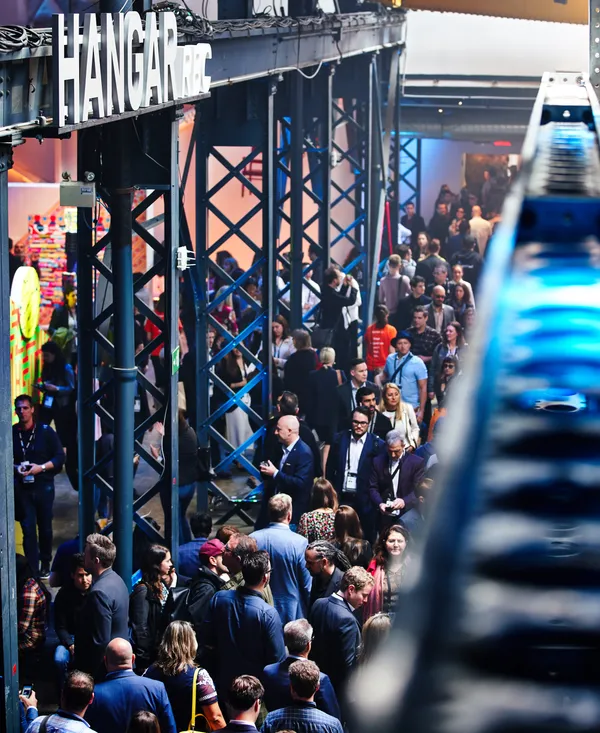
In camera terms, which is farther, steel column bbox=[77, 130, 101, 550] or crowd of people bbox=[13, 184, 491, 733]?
steel column bbox=[77, 130, 101, 550]

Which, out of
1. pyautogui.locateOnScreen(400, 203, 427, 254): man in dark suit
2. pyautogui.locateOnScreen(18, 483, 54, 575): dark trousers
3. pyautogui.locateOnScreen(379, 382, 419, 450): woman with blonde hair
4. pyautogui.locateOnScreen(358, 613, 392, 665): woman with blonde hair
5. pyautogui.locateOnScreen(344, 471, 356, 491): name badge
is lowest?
pyautogui.locateOnScreen(18, 483, 54, 575): dark trousers

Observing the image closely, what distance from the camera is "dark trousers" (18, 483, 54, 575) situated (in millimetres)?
12188

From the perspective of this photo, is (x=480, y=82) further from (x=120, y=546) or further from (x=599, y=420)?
(x=599, y=420)

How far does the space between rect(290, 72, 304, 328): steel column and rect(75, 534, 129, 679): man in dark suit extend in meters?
8.54

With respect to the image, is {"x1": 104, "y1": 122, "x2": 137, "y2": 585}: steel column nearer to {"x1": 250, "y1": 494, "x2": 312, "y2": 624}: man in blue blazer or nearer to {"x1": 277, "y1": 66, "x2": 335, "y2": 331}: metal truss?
{"x1": 250, "y1": 494, "x2": 312, "y2": 624}: man in blue blazer

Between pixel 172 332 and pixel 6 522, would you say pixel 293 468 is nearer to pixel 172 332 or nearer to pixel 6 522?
pixel 172 332

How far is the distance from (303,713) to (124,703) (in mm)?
1025

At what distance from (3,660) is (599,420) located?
5229 mm

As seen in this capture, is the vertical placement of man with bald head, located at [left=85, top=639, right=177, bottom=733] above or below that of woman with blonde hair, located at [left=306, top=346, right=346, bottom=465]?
below

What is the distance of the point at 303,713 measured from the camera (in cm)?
652

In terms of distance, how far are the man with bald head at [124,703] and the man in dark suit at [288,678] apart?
1.92 ft

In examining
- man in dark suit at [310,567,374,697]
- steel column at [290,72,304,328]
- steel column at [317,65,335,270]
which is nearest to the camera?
man in dark suit at [310,567,374,697]

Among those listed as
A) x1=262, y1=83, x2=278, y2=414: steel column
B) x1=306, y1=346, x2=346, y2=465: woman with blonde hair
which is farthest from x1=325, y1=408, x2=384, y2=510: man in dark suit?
x1=262, y1=83, x2=278, y2=414: steel column

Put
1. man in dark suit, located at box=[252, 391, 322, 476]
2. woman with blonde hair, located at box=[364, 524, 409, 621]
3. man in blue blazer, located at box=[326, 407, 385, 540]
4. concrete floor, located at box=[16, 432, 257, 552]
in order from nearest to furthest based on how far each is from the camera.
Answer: woman with blonde hair, located at box=[364, 524, 409, 621], man in blue blazer, located at box=[326, 407, 385, 540], man in dark suit, located at box=[252, 391, 322, 476], concrete floor, located at box=[16, 432, 257, 552]
